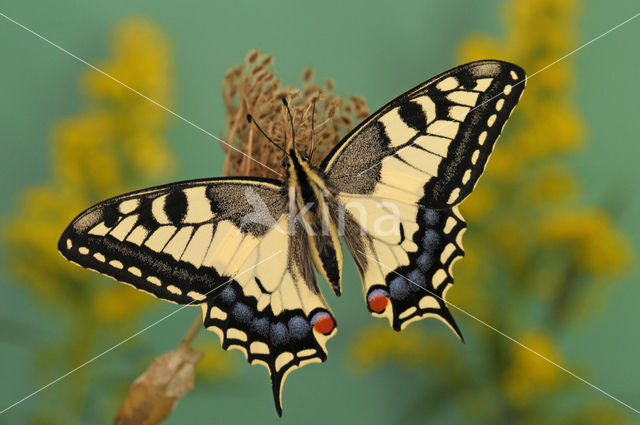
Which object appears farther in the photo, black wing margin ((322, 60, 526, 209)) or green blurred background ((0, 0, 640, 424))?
green blurred background ((0, 0, 640, 424))

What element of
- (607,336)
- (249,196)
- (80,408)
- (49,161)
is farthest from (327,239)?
(607,336)

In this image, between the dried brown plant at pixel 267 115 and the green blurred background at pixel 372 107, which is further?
the green blurred background at pixel 372 107

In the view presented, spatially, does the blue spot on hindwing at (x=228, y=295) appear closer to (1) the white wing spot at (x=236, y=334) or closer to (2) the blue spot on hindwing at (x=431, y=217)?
(1) the white wing spot at (x=236, y=334)

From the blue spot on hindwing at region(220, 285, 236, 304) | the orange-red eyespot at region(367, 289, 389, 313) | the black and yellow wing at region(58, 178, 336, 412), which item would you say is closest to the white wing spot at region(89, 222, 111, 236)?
the black and yellow wing at region(58, 178, 336, 412)

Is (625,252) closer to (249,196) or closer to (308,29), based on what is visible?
(249,196)

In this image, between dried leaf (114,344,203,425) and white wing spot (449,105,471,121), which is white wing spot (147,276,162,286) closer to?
dried leaf (114,344,203,425)

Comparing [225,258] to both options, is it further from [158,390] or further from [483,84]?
[483,84]

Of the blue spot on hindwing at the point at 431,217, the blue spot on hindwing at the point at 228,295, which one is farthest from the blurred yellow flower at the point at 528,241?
the blue spot on hindwing at the point at 228,295

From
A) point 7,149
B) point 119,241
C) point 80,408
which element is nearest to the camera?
point 119,241
